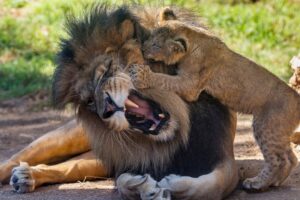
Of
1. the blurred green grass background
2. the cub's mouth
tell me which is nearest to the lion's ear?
the cub's mouth

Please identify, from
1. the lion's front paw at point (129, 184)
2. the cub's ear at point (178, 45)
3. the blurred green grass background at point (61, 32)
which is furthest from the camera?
the blurred green grass background at point (61, 32)

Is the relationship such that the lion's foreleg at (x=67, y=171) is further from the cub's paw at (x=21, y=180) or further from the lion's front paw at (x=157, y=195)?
the lion's front paw at (x=157, y=195)

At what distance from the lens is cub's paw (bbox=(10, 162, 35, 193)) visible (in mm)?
4718

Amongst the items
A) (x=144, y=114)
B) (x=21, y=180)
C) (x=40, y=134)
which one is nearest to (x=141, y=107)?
(x=144, y=114)

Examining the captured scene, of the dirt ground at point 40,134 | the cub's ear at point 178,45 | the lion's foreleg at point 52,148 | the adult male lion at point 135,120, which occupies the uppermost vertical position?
the cub's ear at point 178,45

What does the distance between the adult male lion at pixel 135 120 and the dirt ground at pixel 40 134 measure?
0.28 meters

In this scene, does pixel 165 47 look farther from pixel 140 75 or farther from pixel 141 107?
pixel 141 107

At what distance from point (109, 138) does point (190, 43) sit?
67 centimetres

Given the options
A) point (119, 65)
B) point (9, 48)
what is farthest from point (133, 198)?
point (9, 48)

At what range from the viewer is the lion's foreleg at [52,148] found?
5113mm

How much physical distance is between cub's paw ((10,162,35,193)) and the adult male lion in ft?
2.23

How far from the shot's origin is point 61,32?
9.27m

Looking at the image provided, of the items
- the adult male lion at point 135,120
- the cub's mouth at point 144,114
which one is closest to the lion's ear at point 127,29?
the adult male lion at point 135,120

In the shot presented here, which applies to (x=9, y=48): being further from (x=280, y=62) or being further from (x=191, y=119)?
(x=191, y=119)
